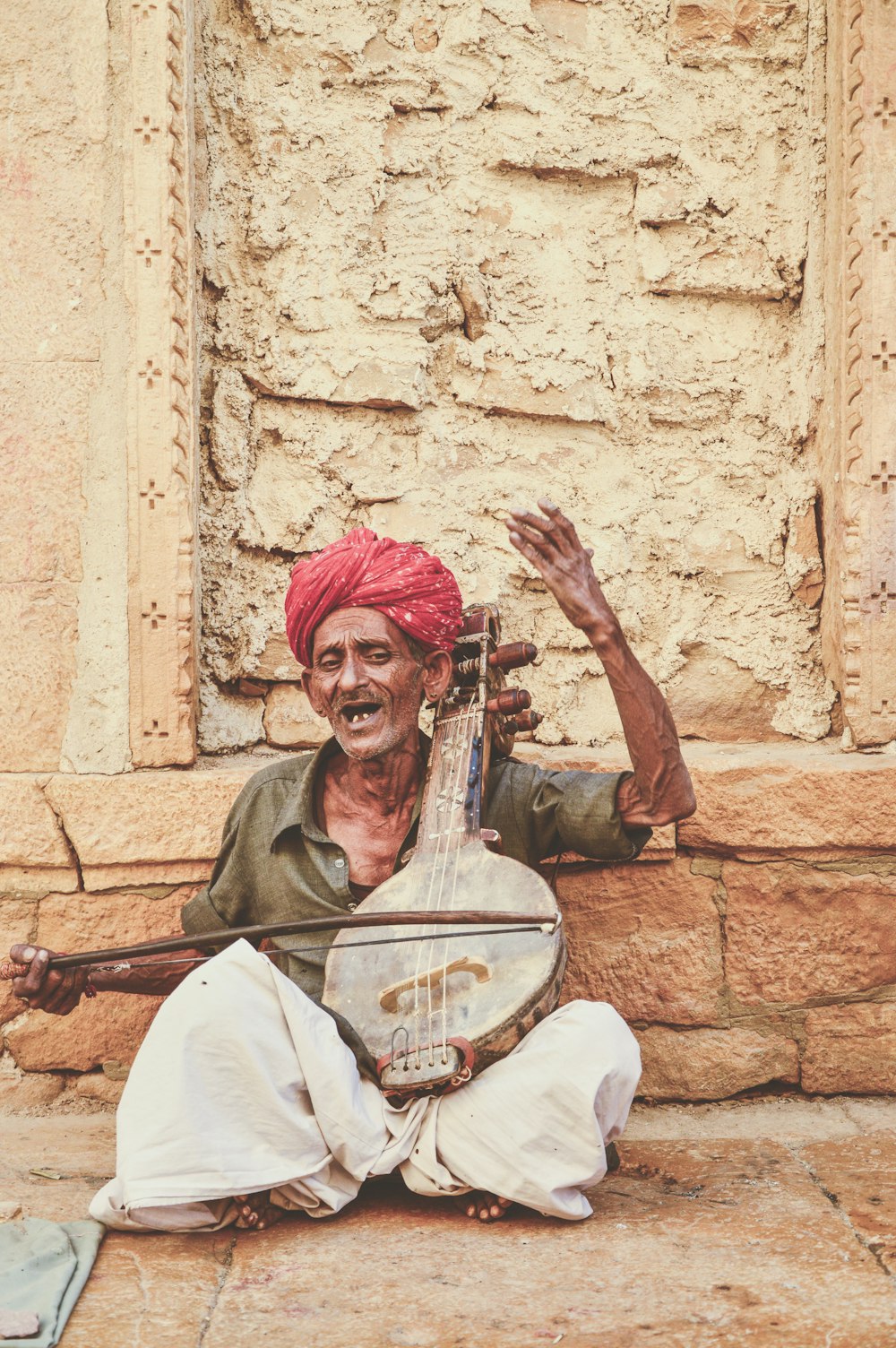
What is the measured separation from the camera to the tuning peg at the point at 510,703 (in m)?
2.82

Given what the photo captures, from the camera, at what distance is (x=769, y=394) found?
3.65 m

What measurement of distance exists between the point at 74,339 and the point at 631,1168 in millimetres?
2246

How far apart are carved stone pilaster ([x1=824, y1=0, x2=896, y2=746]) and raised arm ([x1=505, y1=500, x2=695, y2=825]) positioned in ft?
2.85

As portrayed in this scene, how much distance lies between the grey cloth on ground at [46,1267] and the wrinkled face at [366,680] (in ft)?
3.38

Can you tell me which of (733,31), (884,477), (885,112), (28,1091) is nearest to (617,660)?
(884,477)

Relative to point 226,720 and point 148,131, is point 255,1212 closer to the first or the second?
point 226,720

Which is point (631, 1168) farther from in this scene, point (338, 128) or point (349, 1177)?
point (338, 128)

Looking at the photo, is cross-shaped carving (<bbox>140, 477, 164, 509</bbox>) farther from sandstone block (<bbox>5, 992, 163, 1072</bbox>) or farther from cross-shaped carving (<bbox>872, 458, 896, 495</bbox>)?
cross-shaped carving (<bbox>872, 458, 896, 495</bbox>)

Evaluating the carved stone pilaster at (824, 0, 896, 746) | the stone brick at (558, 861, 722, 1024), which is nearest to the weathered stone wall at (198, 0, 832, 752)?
the carved stone pilaster at (824, 0, 896, 746)

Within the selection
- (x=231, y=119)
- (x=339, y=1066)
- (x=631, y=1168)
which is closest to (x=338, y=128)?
(x=231, y=119)

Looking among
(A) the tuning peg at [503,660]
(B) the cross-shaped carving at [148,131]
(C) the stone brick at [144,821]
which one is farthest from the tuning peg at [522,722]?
(B) the cross-shaped carving at [148,131]

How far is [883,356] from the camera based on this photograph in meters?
3.34

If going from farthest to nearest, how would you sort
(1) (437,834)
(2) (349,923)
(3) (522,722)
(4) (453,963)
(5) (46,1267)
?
(3) (522,722)
(1) (437,834)
(4) (453,963)
(2) (349,923)
(5) (46,1267)

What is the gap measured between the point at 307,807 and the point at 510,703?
0.48 metres
